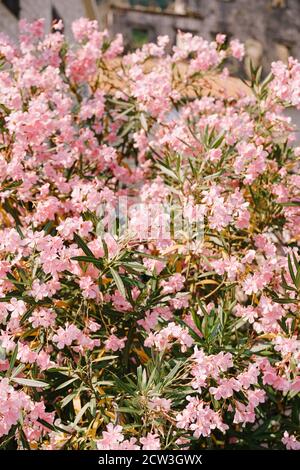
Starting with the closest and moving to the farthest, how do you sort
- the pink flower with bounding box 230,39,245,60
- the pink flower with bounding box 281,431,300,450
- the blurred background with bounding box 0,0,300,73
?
the pink flower with bounding box 281,431,300,450 < the pink flower with bounding box 230,39,245,60 < the blurred background with bounding box 0,0,300,73

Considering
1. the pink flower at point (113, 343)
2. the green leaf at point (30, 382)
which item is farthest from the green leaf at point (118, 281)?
the green leaf at point (30, 382)

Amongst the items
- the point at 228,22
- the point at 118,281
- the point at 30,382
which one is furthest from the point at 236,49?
the point at 228,22

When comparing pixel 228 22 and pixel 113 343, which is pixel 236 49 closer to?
pixel 113 343

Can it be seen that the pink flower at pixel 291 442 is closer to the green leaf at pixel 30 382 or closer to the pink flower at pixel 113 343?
the pink flower at pixel 113 343

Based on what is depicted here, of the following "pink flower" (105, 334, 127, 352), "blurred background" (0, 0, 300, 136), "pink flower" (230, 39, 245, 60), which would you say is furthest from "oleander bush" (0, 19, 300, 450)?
"blurred background" (0, 0, 300, 136)

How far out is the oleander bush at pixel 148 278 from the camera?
2.70m

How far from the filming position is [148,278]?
3.25 meters

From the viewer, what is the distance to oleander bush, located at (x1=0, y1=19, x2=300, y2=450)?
2.70 m

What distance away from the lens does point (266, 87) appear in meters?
4.05

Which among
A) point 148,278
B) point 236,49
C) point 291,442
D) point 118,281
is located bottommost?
point 291,442

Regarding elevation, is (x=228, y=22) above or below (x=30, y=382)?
below

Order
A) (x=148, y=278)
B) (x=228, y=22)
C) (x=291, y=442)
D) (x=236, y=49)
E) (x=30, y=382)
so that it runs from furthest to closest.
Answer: (x=228, y=22)
(x=236, y=49)
(x=148, y=278)
(x=291, y=442)
(x=30, y=382)

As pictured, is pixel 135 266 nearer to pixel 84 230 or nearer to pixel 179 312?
pixel 84 230

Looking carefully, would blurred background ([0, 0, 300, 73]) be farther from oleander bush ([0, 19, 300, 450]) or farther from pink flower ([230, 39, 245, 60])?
oleander bush ([0, 19, 300, 450])
